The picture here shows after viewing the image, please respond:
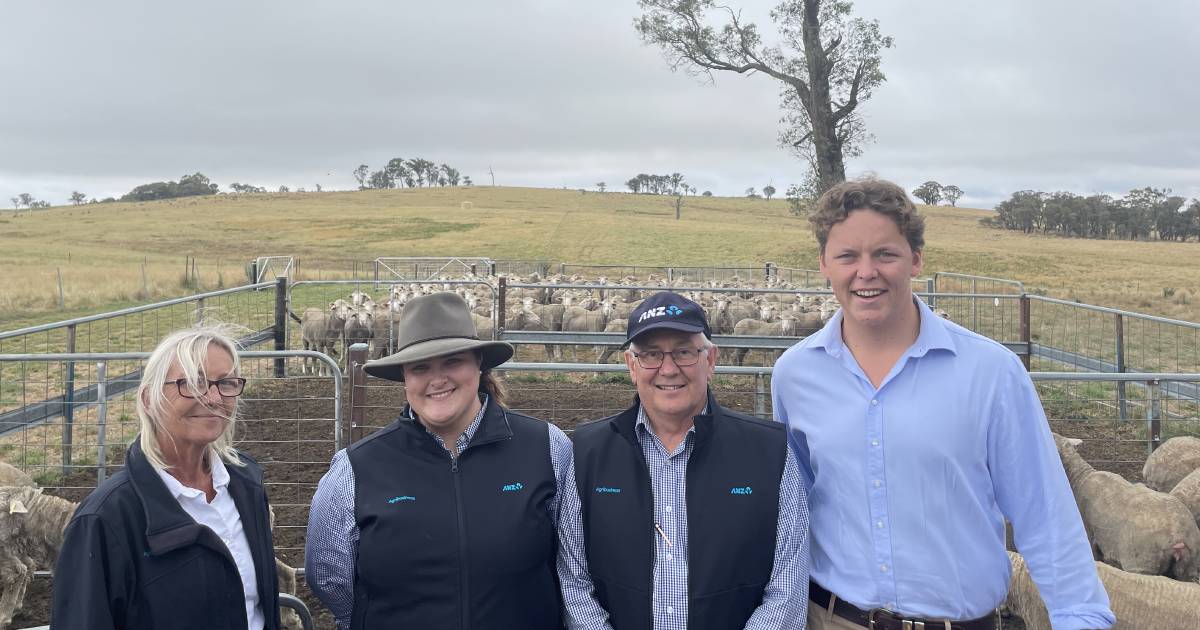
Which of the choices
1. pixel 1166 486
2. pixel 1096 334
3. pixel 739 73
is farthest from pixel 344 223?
pixel 1166 486

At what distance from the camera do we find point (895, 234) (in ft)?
8.77

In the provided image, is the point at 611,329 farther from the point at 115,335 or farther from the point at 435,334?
the point at 435,334

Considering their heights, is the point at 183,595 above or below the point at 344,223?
below

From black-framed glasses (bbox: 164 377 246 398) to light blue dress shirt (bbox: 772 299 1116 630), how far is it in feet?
6.54

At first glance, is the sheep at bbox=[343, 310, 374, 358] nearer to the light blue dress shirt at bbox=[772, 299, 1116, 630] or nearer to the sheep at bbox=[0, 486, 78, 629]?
the sheep at bbox=[0, 486, 78, 629]

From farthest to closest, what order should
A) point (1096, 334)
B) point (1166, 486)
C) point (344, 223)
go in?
point (344, 223) → point (1096, 334) → point (1166, 486)

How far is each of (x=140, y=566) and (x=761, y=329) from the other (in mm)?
14179

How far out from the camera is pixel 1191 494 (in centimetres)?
590

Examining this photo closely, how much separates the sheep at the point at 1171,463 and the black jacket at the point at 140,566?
7.22m

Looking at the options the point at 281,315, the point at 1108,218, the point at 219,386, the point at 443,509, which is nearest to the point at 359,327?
the point at 281,315

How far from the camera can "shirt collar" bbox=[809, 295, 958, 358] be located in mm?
2637

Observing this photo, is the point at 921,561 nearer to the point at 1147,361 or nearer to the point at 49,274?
the point at 1147,361

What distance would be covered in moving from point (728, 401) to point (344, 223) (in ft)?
222

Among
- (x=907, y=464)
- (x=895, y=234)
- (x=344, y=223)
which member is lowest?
(x=907, y=464)
